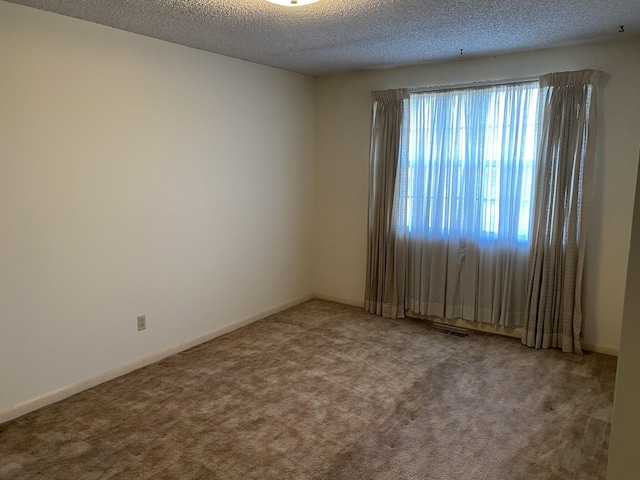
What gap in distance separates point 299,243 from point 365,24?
→ 2554mm

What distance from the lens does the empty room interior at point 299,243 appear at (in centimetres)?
260

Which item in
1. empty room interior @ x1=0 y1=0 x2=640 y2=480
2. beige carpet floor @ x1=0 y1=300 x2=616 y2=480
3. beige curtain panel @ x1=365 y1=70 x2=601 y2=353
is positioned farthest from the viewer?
beige curtain panel @ x1=365 y1=70 x2=601 y2=353

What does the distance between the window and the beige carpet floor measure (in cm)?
111

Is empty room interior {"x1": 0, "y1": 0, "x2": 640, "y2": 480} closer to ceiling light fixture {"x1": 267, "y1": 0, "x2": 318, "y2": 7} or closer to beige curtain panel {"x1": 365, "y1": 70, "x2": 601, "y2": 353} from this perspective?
beige curtain panel {"x1": 365, "y1": 70, "x2": 601, "y2": 353}

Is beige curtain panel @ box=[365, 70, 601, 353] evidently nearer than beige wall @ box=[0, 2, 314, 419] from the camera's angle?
No

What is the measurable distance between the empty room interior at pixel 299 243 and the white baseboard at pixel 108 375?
0.01 m

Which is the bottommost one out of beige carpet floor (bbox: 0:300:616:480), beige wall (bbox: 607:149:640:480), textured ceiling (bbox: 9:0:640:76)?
beige carpet floor (bbox: 0:300:616:480)

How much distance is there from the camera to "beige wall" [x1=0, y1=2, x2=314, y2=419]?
8.94 ft

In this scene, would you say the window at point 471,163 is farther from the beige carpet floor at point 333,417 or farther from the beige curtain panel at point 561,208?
the beige carpet floor at point 333,417

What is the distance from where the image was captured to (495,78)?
3910mm

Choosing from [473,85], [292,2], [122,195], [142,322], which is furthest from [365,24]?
[142,322]

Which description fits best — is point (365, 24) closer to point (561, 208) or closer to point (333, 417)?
point (561, 208)

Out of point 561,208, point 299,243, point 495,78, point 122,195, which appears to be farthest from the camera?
point 299,243

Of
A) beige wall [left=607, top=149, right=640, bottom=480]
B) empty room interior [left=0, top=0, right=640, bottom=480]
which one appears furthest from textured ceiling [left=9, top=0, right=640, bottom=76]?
beige wall [left=607, top=149, right=640, bottom=480]
